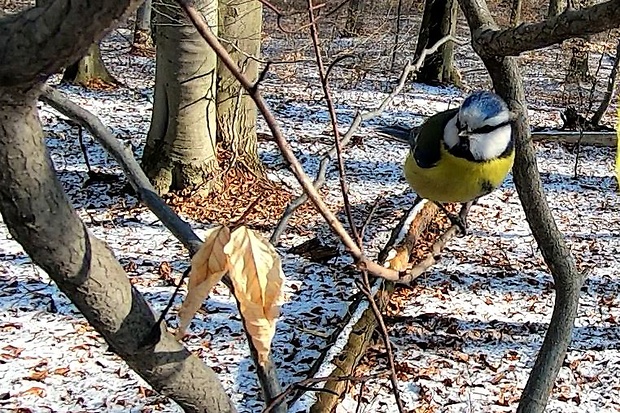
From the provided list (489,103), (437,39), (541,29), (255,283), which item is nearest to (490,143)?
(489,103)

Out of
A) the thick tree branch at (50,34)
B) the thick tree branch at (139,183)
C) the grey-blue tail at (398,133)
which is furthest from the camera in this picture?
the grey-blue tail at (398,133)

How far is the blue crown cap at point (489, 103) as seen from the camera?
1266 mm

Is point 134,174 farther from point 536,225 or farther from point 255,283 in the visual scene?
point 536,225

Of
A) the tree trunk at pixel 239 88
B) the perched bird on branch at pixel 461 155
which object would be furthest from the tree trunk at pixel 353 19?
the perched bird on branch at pixel 461 155

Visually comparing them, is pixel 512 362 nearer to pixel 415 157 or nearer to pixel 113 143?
pixel 415 157

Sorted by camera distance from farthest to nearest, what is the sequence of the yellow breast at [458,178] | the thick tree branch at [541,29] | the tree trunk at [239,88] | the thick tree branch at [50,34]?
the tree trunk at [239,88], the yellow breast at [458,178], the thick tree branch at [541,29], the thick tree branch at [50,34]

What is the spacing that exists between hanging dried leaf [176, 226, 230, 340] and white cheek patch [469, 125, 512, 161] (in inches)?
32.3

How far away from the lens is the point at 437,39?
6910 millimetres

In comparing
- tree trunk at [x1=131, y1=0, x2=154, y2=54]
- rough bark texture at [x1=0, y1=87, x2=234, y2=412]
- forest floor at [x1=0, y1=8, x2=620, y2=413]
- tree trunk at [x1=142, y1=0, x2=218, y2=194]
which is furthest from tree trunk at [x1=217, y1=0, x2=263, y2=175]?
tree trunk at [x1=131, y1=0, x2=154, y2=54]

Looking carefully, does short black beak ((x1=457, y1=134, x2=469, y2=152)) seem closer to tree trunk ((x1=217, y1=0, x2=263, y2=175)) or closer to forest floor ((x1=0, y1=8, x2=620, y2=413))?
forest floor ((x1=0, y1=8, x2=620, y2=413))

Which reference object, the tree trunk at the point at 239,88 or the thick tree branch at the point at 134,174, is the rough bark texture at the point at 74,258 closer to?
the thick tree branch at the point at 134,174

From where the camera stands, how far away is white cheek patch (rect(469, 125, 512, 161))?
1.38 m

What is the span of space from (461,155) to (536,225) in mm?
265

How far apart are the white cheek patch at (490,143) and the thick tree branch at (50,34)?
3.28 ft
